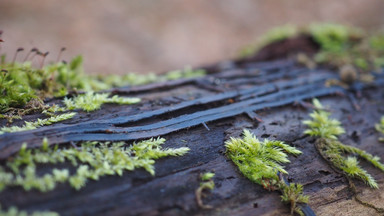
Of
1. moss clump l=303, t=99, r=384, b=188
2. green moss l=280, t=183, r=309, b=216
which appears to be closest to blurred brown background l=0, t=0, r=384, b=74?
moss clump l=303, t=99, r=384, b=188

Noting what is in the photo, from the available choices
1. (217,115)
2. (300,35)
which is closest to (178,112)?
(217,115)

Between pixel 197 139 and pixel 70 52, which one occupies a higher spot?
pixel 70 52

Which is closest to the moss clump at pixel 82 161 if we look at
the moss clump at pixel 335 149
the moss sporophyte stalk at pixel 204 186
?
the moss sporophyte stalk at pixel 204 186

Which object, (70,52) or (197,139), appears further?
(70,52)

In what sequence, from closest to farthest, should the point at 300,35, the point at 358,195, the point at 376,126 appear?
the point at 358,195 → the point at 376,126 → the point at 300,35

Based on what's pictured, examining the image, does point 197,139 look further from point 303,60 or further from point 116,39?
point 116,39

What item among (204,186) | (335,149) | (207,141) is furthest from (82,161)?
(335,149)
